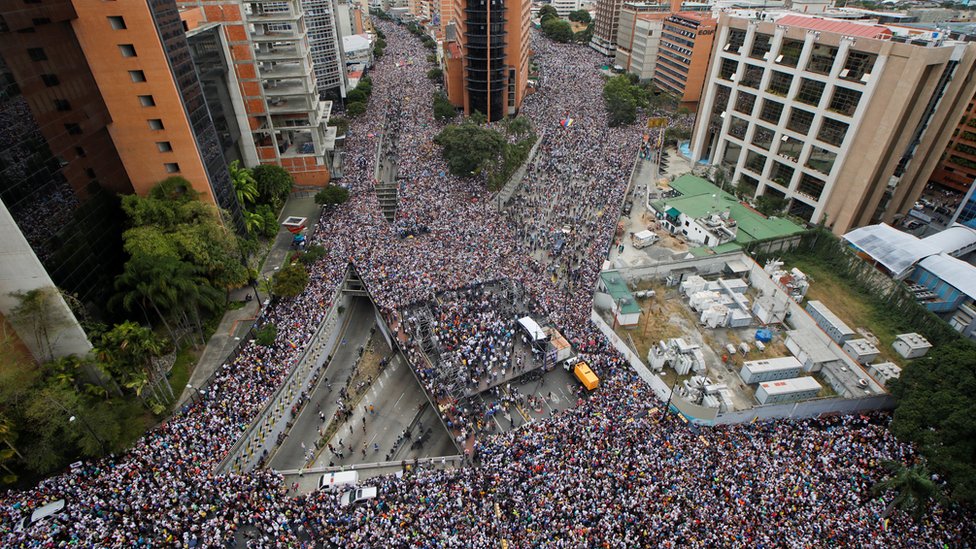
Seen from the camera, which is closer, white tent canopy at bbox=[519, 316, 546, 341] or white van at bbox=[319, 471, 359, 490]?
white van at bbox=[319, 471, 359, 490]

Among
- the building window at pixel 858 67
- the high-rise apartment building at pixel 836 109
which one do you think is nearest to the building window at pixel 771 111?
the high-rise apartment building at pixel 836 109

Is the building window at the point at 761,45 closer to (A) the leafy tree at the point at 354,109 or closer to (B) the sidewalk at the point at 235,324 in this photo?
(B) the sidewalk at the point at 235,324

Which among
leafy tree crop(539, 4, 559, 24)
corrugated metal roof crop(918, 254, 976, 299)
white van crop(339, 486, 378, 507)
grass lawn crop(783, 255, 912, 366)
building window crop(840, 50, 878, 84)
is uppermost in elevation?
building window crop(840, 50, 878, 84)

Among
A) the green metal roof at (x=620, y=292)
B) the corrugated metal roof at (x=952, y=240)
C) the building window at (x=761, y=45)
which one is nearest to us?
the green metal roof at (x=620, y=292)

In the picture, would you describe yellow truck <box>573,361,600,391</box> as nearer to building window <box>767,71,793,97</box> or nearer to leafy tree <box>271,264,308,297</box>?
leafy tree <box>271,264,308,297</box>

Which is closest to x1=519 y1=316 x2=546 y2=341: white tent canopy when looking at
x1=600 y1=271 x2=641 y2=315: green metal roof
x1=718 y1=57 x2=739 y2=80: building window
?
x1=600 y1=271 x2=641 y2=315: green metal roof

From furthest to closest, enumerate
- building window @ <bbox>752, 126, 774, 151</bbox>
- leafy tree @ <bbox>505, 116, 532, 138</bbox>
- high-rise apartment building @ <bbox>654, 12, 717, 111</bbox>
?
1. high-rise apartment building @ <bbox>654, 12, 717, 111</bbox>
2. leafy tree @ <bbox>505, 116, 532, 138</bbox>
3. building window @ <bbox>752, 126, 774, 151</bbox>
